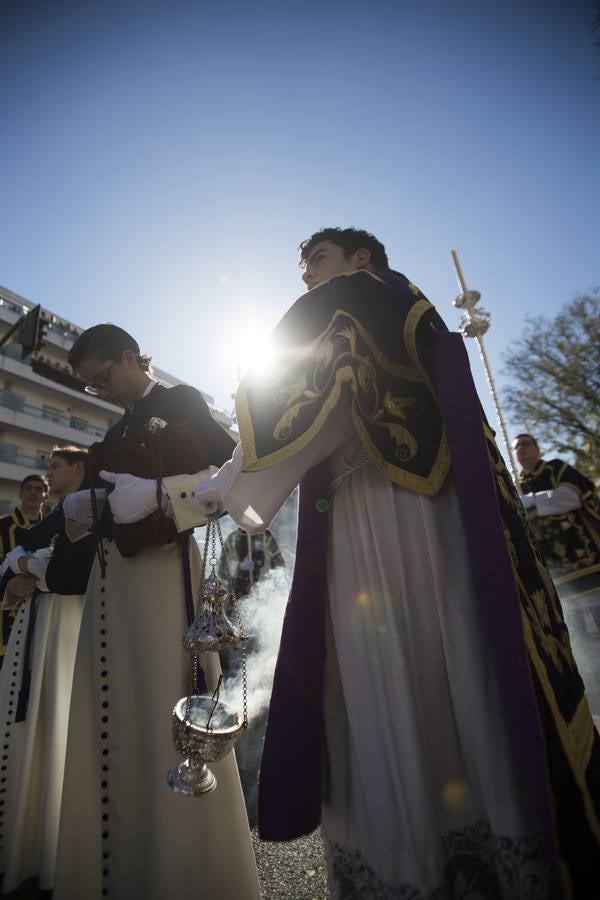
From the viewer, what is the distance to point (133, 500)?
1727mm

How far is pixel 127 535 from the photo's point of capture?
1.76m

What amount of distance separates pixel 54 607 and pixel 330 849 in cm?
230

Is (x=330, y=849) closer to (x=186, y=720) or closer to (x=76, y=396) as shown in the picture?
(x=186, y=720)

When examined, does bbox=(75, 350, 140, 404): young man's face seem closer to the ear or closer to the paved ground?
the ear

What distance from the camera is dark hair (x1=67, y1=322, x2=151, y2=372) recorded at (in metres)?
2.34

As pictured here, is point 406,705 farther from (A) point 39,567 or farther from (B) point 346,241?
(A) point 39,567

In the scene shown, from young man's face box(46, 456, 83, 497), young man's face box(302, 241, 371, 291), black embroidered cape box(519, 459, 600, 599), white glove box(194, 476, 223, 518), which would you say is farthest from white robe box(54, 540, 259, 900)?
black embroidered cape box(519, 459, 600, 599)

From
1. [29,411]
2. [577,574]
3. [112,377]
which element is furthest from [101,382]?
[29,411]

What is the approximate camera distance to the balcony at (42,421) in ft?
89.8

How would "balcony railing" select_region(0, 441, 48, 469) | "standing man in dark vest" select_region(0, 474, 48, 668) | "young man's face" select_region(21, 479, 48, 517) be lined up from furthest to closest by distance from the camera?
"balcony railing" select_region(0, 441, 48, 469), "young man's face" select_region(21, 479, 48, 517), "standing man in dark vest" select_region(0, 474, 48, 668)

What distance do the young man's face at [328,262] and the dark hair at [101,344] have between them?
3.54 ft

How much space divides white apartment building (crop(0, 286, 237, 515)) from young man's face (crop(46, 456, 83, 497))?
21841 millimetres

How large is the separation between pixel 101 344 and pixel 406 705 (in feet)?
7.20

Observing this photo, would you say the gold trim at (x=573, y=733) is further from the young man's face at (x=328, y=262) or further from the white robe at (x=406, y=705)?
the young man's face at (x=328, y=262)
